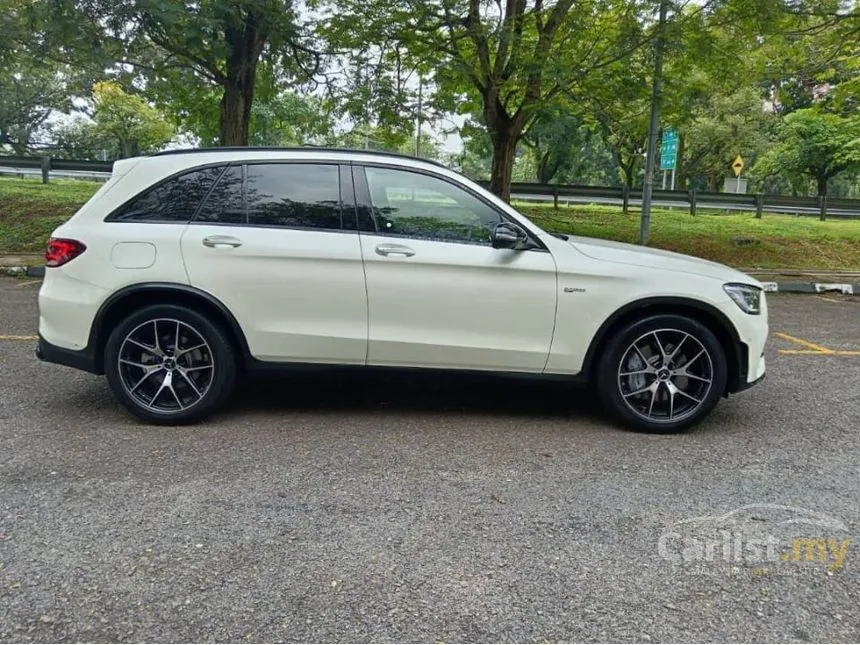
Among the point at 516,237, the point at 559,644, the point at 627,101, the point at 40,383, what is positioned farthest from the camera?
the point at 627,101

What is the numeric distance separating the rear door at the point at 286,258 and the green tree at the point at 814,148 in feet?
88.8

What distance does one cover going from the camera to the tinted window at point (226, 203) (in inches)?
167

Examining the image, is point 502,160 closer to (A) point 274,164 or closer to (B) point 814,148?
(A) point 274,164

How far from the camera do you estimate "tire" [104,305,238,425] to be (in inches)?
163

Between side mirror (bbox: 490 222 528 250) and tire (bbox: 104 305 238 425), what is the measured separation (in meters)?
1.81

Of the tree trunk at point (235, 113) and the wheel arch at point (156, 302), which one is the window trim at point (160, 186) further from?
the tree trunk at point (235, 113)

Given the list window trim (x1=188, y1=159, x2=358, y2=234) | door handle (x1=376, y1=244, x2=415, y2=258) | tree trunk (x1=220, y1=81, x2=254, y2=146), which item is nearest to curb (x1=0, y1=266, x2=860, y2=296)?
door handle (x1=376, y1=244, x2=415, y2=258)

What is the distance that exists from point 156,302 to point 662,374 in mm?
3251

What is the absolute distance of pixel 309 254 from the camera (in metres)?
4.15

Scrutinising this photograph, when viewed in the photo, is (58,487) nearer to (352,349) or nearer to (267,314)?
(267,314)

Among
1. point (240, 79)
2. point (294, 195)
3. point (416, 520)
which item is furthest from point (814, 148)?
point (416, 520)

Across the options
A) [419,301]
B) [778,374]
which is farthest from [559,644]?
[778,374]

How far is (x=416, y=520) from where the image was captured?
118 inches

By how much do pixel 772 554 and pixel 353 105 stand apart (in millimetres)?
10500
